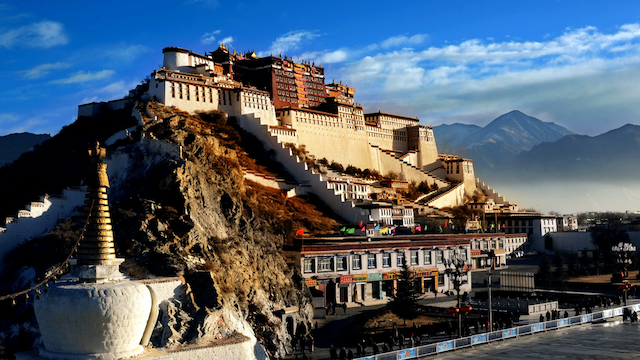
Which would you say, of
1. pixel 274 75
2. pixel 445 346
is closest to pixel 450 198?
pixel 274 75

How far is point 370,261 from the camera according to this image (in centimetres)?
5347

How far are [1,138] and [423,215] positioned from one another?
89.9 m

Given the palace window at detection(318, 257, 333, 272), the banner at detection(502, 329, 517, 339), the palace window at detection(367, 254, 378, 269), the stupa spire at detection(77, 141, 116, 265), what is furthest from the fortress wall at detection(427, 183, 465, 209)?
the stupa spire at detection(77, 141, 116, 265)

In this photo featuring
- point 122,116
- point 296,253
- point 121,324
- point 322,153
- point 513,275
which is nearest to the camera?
point 121,324

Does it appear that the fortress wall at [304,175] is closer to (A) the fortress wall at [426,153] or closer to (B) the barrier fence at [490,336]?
(B) the barrier fence at [490,336]

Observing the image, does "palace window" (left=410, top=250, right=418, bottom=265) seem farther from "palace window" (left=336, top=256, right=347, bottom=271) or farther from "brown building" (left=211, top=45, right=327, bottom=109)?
"brown building" (left=211, top=45, right=327, bottom=109)

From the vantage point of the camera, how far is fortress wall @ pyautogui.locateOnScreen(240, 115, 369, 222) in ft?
231

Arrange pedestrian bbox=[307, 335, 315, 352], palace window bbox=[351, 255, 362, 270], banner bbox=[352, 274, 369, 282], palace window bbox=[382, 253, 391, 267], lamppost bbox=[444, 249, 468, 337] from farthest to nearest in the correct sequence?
palace window bbox=[382, 253, 391, 267], palace window bbox=[351, 255, 362, 270], banner bbox=[352, 274, 369, 282], lamppost bbox=[444, 249, 468, 337], pedestrian bbox=[307, 335, 315, 352]

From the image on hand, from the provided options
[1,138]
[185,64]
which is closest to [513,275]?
[185,64]

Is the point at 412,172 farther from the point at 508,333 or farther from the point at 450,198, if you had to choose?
the point at 508,333

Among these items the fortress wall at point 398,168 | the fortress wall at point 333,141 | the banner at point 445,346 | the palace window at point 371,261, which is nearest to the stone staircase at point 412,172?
the fortress wall at point 398,168

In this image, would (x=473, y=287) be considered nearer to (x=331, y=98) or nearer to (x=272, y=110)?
(x=272, y=110)

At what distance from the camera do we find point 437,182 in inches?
4235

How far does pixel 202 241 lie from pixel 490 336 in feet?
60.0
